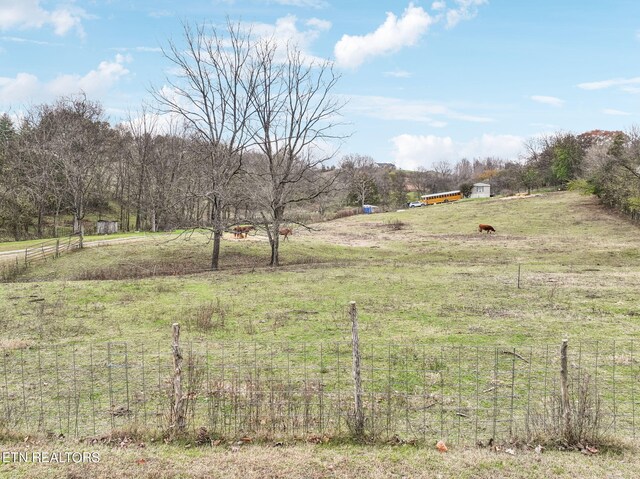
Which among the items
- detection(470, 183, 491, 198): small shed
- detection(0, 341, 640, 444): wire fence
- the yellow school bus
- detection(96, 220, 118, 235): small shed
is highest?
detection(470, 183, 491, 198): small shed

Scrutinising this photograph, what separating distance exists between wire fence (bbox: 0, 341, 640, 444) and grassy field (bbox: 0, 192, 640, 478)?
14.7 inches

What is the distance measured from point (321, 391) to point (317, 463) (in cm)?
152

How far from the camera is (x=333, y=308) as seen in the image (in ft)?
53.5

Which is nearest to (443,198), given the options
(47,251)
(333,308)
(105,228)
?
(105,228)

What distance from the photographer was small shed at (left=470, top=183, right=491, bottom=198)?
90500 mm

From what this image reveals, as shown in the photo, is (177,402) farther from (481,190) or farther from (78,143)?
(481,190)

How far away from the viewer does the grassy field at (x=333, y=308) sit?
5.80 metres

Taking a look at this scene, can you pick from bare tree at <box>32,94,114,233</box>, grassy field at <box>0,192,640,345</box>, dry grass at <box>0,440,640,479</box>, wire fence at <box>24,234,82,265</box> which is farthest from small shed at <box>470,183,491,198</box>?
dry grass at <box>0,440,640,479</box>

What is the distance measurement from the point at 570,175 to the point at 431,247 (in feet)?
188

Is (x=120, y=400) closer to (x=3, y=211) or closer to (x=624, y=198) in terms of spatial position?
(x=3, y=211)

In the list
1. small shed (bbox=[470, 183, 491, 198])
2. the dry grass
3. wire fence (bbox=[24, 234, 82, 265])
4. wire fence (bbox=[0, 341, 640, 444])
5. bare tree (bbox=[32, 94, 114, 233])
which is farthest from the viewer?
small shed (bbox=[470, 183, 491, 198])

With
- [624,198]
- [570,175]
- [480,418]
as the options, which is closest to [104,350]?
[480,418]

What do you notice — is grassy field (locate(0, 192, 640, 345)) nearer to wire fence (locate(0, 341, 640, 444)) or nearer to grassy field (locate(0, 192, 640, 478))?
grassy field (locate(0, 192, 640, 478))

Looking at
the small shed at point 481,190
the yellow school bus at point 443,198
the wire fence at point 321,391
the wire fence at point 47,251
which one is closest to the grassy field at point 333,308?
the wire fence at point 321,391
